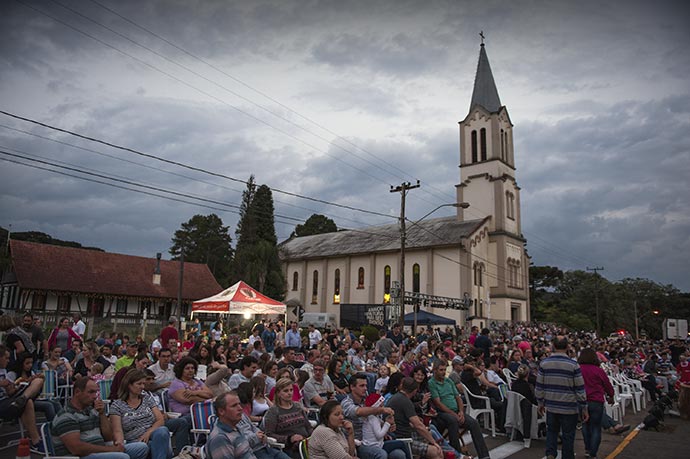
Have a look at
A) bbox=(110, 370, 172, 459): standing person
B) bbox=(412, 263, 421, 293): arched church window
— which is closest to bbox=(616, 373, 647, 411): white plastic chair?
bbox=(110, 370, 172, 459): standing person

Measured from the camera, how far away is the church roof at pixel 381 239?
138 feet

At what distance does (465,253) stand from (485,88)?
19.6 meters

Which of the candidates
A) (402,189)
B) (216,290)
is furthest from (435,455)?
(216,290)

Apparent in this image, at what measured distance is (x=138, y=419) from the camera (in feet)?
17.7

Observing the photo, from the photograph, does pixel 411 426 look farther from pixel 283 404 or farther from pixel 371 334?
pixel 371 334

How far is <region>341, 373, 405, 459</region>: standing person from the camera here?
18.0 ft

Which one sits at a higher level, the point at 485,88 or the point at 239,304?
the point at 485,88

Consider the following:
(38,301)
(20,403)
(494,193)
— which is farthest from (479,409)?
(494,193)

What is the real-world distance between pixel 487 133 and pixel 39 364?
44.6 m

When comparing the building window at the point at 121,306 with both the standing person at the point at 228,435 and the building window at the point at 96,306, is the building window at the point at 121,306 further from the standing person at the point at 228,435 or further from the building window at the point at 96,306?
the standing person at the point at 228,435

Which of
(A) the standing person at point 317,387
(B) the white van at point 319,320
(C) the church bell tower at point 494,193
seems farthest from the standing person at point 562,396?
(C) the church bell tower at point 494,193

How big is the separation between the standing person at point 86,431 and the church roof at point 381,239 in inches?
1464

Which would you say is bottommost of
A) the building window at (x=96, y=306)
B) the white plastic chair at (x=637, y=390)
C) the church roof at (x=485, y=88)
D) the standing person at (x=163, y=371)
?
the white plastic chair at (x=637, y=390)

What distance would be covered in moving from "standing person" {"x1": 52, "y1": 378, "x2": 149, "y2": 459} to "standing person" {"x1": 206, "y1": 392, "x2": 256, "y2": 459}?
0.96 meters
